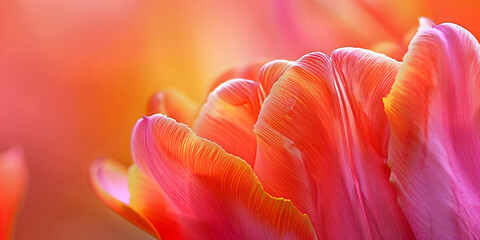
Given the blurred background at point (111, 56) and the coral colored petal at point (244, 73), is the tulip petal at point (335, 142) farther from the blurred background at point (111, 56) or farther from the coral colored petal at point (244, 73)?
the blurred background at point (111, 56)

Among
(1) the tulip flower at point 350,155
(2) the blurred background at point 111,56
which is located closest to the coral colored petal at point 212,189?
(1) the tulip flower at point 350,155

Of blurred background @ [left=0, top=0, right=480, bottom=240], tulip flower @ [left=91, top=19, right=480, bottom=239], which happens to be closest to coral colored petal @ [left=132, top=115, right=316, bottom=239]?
tulip flower @ [left=91, top=19, right=480, bottom=239]

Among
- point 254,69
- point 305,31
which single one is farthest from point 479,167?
point 305,31

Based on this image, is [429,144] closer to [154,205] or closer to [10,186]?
[154,205]

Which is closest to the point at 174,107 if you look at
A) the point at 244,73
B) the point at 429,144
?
the point at 244,73

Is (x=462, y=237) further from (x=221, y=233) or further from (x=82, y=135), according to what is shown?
(x=82, y=135)

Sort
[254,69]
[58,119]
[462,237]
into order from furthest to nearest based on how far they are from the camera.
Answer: [58,119] < [254,69] < [462,237]

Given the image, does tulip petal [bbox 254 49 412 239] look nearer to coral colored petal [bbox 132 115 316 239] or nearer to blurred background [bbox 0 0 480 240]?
coral colored petal [bbox 132 115 316 239]

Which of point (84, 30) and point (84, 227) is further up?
point (84, 30)
